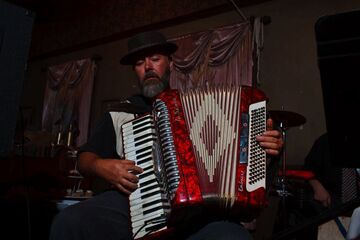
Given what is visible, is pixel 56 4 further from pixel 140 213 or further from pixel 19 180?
pixel 140 213

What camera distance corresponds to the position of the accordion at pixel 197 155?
1330 millimetres

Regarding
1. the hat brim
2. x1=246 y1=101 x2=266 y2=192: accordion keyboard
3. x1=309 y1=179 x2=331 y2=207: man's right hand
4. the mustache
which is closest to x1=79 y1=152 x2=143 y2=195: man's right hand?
x1=246 y1=101 x2=266 y2=192: accordion keyboard

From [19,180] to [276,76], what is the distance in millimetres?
2872

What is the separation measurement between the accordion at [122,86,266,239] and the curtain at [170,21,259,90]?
8.52 feet

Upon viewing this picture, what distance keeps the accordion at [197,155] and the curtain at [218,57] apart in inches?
102

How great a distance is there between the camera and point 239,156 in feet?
4.60

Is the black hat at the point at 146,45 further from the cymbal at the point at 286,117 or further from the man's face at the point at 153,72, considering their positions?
the cymbal at the point at 286,117

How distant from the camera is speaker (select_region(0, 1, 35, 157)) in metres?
1.04

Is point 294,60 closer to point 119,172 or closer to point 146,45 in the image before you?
point 146,45

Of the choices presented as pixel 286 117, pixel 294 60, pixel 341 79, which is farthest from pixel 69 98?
pixel 341 79

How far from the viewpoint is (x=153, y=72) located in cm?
199

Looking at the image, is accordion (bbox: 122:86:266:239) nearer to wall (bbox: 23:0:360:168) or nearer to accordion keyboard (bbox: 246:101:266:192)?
accordion keyboard (bbox: 246:101:266:192)

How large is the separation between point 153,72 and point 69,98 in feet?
14.2

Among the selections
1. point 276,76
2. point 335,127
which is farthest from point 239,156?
point 276,76
